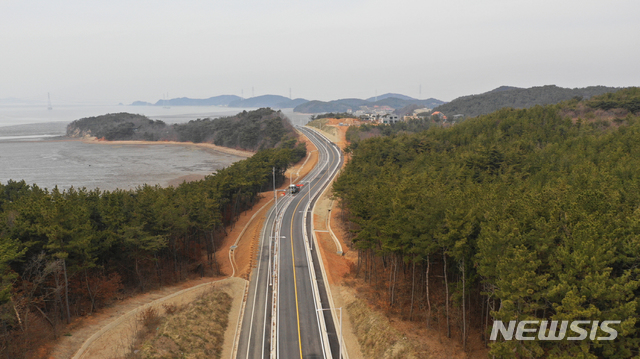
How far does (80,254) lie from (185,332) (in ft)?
42.0

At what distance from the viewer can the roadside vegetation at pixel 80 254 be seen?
27875mm

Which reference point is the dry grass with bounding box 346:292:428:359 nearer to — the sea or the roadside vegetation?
the roadside vegetation

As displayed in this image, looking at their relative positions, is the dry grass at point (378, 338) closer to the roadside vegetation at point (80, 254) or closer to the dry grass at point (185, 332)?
the dry grass at point (185, 332)

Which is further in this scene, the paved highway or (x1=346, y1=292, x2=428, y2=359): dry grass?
the paved highway

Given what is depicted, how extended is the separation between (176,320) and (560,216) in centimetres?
3081

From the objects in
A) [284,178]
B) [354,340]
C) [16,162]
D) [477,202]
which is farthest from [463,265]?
[16,162]

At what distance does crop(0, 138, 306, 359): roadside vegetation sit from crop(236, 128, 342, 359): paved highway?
8761 millimetres

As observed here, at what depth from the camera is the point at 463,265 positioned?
26.9 m

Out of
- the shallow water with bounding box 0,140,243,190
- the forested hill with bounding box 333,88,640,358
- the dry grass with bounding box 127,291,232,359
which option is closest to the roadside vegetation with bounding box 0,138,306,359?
the dry grass with bounding box 127,291,232,359

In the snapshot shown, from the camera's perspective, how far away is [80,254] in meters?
34.0

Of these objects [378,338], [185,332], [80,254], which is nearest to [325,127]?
[80,254]

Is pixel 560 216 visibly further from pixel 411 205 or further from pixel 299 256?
pixel 299 256

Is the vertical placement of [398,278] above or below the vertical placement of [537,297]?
below

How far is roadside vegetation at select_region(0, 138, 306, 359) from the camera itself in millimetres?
27875
